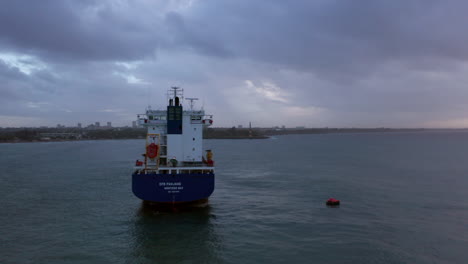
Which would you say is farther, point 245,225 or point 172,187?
point 172,187

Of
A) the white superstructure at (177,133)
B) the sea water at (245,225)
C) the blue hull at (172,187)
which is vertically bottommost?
the sea water at (245,225)

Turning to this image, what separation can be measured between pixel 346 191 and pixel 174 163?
17.1 metres

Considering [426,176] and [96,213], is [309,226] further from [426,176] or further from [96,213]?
[426,176]

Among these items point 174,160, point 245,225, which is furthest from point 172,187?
point 245,225

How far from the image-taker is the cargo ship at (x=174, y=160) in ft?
65.7

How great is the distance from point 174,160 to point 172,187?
2.73 metres

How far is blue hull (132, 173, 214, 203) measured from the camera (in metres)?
19.9

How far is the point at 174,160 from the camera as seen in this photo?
2230 cm

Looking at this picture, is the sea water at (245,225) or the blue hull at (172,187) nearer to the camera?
the sea water at (245,225)

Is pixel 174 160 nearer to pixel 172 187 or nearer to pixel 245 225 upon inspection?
pixel 172 187

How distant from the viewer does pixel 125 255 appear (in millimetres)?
14648

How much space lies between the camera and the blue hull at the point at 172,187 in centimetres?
1986

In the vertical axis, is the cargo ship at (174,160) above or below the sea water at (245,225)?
above

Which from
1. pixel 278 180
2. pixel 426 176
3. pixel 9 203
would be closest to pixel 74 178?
pixel 9 203
